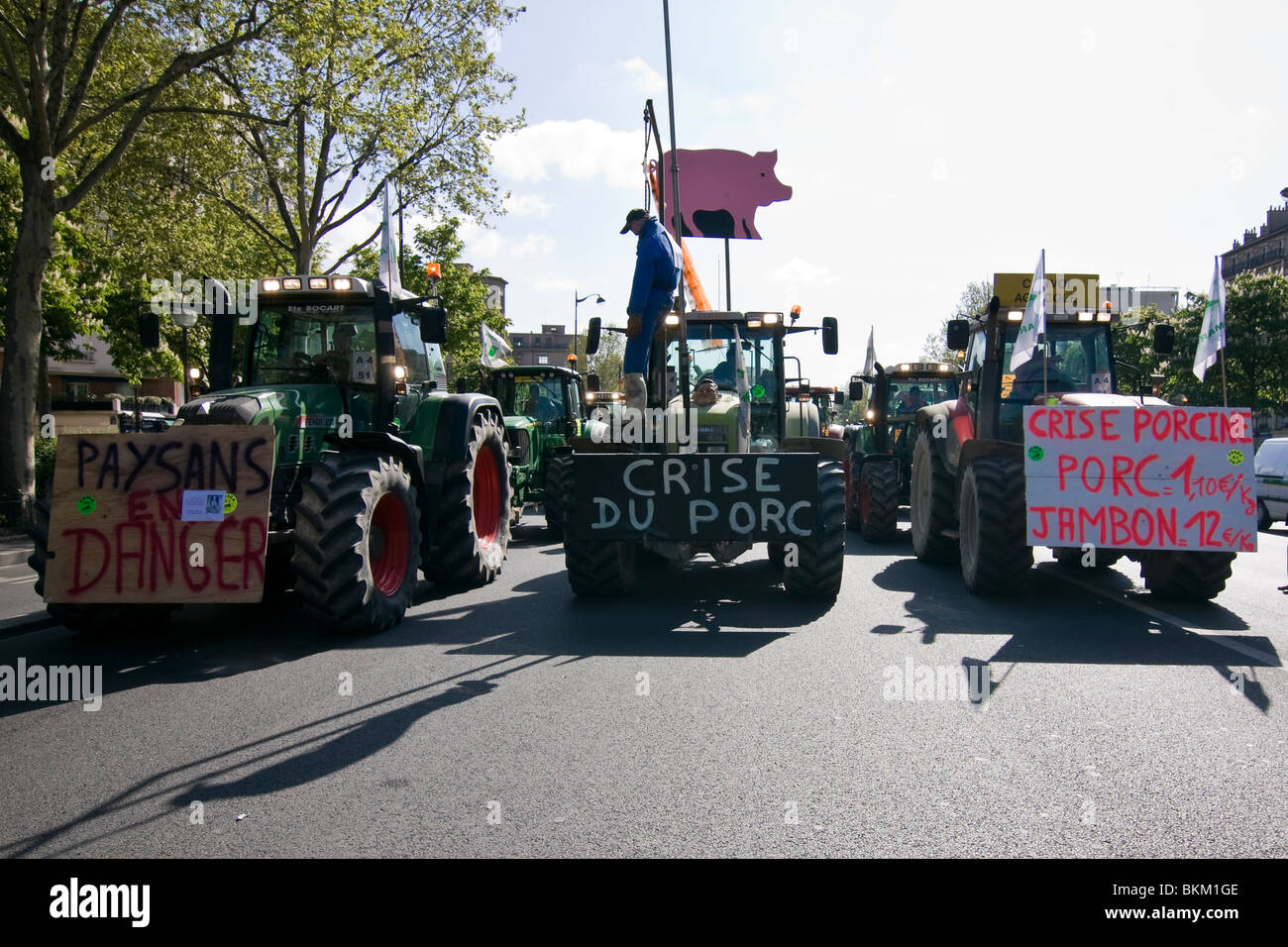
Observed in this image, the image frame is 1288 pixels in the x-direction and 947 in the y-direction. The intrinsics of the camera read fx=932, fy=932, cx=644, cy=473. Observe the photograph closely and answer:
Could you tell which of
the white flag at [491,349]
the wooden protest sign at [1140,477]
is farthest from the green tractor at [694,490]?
the white flag at [491,349]

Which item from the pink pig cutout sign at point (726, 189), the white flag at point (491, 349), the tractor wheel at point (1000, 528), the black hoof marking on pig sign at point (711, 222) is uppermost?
the pink pig cutout sign at point (726, 189)

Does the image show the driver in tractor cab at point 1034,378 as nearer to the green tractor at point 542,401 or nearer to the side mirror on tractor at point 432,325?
the side mirror on tractor at point 432,325

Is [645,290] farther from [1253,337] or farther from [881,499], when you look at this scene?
[1253,337]

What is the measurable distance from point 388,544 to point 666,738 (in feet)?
12.8

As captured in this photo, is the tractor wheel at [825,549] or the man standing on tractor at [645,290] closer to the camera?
the man standing on tractor at [645,290]

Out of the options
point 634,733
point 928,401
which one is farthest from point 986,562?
point 928,401

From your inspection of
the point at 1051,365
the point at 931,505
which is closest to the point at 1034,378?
the point at 1051,365

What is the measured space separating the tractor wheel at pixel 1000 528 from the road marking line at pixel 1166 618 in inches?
37.8

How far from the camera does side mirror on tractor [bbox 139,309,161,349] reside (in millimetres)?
7539

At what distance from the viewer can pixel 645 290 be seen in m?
7.65

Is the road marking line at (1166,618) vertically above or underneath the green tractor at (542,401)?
underneath

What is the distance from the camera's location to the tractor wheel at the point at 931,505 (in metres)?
10.7

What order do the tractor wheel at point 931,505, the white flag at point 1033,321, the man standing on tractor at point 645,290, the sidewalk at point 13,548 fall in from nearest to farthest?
the man standing on tractor at point 645,290, the white flag at point 1033,321, the tractor wheel at point 931,505, the sidewalk at point 13,548
